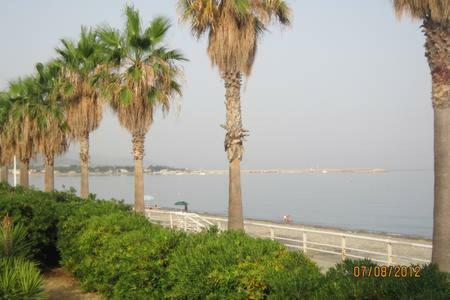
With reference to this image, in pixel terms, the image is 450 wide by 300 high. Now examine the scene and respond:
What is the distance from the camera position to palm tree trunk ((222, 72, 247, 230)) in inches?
495

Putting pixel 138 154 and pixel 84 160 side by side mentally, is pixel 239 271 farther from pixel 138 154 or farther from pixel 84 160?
pixel 84 160

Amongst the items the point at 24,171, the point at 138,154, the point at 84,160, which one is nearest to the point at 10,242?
the point at 138,154

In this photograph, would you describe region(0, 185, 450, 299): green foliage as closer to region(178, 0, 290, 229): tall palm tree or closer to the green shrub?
the green shrub

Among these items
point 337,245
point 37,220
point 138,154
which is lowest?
point 337,245

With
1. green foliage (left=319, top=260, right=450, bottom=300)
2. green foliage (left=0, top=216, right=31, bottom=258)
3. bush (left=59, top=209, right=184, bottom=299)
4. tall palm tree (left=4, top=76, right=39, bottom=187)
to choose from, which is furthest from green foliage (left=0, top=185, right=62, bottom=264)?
tall palm tree (left=4, top=76, right=39, bottom=187)

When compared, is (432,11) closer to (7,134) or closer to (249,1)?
(249,1)

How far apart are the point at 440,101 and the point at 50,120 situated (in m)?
20.4

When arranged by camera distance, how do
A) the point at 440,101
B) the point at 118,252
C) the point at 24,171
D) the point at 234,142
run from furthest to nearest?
the point at 24,171 → the point at 234,142 → the point at 440,101 → the point at 118,252

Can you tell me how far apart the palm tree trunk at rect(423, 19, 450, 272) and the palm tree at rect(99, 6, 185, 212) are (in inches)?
407

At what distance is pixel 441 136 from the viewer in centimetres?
813

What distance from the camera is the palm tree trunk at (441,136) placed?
8.10 metres

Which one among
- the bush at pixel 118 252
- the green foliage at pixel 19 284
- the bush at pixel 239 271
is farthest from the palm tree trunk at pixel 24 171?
the bush at pixel 239 271

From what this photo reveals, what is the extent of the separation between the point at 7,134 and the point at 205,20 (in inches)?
786

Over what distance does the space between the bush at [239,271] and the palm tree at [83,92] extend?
15988 mm
